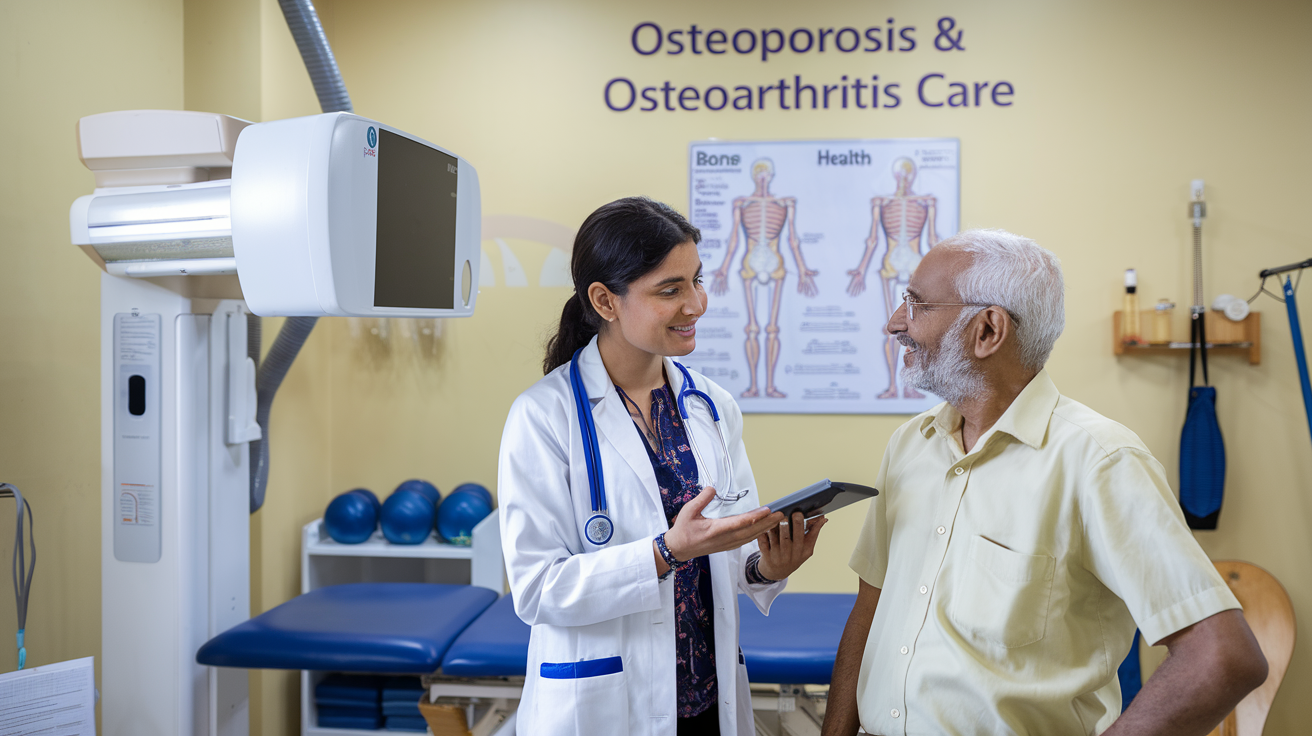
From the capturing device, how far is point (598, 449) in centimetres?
141

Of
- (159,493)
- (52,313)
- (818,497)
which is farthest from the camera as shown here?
(52,313)

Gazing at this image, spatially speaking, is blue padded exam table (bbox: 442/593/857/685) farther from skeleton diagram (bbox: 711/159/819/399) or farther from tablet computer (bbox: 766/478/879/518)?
skeleton diagram (bbox: 711/159/819/399)

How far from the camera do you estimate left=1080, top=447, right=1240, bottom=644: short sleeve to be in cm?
102

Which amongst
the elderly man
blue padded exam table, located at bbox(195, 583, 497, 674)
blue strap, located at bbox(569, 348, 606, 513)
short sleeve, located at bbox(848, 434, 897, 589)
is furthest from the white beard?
blue padded exam table, located at bbox(195, 583, 497, 674)


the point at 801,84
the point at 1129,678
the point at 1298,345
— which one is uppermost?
the point at 801,84

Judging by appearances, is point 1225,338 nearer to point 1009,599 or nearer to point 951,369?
point 951,369

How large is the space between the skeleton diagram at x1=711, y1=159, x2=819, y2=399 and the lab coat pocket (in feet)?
6.26

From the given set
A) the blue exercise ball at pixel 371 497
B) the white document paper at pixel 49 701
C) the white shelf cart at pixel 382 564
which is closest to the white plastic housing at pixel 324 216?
the white document paper at pixel 49 701

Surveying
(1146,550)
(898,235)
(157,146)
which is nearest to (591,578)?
(1146,550)

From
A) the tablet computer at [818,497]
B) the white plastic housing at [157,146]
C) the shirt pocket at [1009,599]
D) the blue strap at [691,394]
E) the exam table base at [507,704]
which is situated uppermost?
the white plastic housing at [157,146]

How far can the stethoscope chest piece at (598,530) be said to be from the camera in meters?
1.35

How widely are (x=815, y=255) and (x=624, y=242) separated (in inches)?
71.4

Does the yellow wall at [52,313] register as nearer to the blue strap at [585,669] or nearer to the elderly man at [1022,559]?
the blue strap at [585,669]

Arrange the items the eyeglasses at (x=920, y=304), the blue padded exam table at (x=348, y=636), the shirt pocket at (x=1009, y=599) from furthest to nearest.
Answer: the blue padded exam table at (x=348, y=636)
the eyeglasses at (x=920, y=304)
the shirt pocket at (x=1009, y=599)
